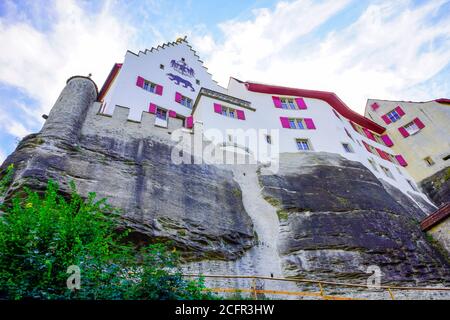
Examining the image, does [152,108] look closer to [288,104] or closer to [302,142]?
[302,142]

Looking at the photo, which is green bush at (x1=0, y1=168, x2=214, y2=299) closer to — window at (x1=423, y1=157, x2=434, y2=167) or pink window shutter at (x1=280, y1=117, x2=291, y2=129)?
pink window shutter at (x1=280, y1=117, x2=291, y2=129)

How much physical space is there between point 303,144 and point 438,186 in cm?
1218

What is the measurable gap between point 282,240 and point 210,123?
9.23m

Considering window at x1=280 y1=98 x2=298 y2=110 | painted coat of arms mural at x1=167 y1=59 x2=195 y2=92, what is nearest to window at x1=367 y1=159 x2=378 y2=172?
window at x1=280 y1=98 x2=298 y2=110

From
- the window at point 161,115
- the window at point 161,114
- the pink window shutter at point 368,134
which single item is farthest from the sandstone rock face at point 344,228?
the pink window shutter at point 368,134

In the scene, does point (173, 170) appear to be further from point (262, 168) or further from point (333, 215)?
point (333, 215)

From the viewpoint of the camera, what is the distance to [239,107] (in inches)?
929

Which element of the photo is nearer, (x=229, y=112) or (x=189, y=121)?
(x=189, y=121)

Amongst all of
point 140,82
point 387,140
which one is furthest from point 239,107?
point 387,140

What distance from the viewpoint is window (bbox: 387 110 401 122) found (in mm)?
32513
